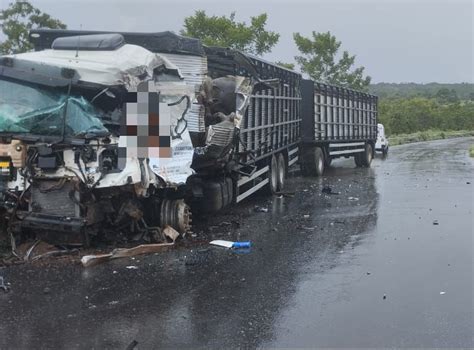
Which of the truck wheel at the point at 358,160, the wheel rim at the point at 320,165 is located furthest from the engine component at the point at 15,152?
the truck wheel at the point at 358,160

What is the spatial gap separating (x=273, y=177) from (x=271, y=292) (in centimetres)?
843

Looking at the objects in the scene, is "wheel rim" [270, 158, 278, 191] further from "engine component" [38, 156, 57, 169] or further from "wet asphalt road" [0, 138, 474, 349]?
"engine component" [38, 156, 57, 169]

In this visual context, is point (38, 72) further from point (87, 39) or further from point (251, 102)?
point (251, 102)

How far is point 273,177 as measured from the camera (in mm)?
14672

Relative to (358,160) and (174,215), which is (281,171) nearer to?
(174,215)

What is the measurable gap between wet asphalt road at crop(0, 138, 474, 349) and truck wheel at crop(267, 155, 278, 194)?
3.70m

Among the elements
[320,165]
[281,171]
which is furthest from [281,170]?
[320,165]

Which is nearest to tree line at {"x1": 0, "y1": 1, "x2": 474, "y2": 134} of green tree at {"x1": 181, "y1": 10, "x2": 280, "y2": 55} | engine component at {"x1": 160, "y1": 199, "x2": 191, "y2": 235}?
green tree at {"x1": 181, "y1": 10, "x2": 280, "y2": 55}

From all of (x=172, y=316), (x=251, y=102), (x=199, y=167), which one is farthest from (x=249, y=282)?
(x=251, y=102)

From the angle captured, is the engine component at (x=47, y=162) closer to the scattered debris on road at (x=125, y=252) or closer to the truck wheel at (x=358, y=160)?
the scattered debris on road at (x=125, y=252)

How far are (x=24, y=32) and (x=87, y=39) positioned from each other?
1402 cm

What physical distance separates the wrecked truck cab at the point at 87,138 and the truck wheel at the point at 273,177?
241 inches

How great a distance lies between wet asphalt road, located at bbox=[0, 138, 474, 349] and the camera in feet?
16.6

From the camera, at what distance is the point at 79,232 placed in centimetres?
750
